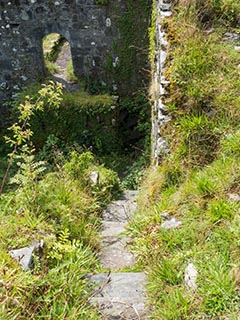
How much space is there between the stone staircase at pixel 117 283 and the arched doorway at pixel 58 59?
20.7ft

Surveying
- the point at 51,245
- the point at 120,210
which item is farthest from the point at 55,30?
the point at 51,245

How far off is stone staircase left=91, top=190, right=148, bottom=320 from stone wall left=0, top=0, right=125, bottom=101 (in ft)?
19.1

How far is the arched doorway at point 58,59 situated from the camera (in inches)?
406

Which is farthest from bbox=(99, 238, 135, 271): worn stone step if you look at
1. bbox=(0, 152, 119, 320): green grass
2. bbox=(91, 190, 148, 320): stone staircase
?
bbox=(0, 152, 119, 320): green grass

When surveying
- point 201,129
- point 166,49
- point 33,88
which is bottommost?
point 33,88

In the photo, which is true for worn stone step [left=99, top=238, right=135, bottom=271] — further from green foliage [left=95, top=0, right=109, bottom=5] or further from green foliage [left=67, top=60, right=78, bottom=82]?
green foliage [left=67, top=60, right=78, bottom=82]

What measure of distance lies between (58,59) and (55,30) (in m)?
1.84

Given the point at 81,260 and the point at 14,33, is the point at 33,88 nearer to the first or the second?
the point at 14,33

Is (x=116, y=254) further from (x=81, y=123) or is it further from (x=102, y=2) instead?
(x=102, y=2)

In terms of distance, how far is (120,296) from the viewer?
3.34 meters

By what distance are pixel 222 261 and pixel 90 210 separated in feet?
7.37

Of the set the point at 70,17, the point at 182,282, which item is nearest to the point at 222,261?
the point at 182,282

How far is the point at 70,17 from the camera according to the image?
9.24 meters

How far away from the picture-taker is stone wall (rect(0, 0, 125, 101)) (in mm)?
9141
